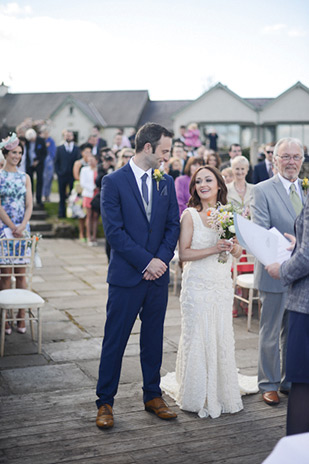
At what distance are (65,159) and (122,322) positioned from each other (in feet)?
37.9

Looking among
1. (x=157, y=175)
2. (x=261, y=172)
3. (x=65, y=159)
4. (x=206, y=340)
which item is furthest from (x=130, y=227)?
(x=65, y=159)

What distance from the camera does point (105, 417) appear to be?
386 centimetres

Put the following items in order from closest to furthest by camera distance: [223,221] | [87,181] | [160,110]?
[223,221], [87,181], [160,110]

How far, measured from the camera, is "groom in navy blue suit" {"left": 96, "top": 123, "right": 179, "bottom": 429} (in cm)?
390

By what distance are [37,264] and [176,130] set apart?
33.1m

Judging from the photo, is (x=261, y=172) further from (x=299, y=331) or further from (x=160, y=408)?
(x=299, y=331)

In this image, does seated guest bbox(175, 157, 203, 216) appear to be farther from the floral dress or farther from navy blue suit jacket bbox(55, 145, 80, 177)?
navy blue suit jacket bbox(55, 145, 80, 177)

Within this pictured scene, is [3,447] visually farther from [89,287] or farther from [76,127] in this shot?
[76,127]

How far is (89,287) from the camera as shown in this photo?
8.73 m

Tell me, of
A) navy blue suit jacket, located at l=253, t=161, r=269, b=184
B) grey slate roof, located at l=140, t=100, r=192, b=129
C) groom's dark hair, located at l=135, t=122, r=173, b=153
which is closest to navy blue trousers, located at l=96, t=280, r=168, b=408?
groom's dark hair, located at l=135, t=122, r=173, b=153

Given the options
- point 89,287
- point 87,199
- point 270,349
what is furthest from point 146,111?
point 270,349

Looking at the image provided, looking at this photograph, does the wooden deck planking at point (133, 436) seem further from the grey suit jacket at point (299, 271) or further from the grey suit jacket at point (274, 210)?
the grey suit jacket at point (299, 271)

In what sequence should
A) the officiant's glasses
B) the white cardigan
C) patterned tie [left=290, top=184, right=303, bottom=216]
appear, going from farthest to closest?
the white cardigan → patterned tie [left=290, top=184, right=303, bottom=216] → the officiant's glasses

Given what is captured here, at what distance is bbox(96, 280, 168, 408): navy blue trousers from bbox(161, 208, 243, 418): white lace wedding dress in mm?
313
